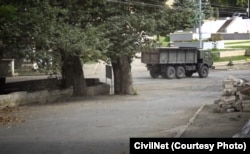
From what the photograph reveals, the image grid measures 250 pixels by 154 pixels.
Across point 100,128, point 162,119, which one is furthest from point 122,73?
point 100,128

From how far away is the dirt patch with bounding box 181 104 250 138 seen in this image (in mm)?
11650

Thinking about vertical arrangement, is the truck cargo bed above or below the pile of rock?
above

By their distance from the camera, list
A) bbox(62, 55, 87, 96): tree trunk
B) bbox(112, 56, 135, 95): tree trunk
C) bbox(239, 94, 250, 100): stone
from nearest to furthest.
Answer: bbox(239, 94, 250, 100): stone
bbox(62, 55, 87, 96): tree trunk
bbox(112, 56, 135, 95): tree trunk

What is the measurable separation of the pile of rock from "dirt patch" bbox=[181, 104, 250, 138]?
0.39 meters

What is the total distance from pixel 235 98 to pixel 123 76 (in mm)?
10647

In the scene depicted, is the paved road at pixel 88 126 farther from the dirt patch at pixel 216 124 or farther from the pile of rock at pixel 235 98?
the pile of rock at pixel 235 98

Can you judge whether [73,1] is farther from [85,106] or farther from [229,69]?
[229,69]

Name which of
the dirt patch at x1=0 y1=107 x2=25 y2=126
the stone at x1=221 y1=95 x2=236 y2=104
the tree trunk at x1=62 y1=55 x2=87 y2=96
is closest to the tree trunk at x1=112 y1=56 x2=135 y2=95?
the tree trunk at x1=62 y1=55 x2=87 y2=96

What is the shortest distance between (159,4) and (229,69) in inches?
1119

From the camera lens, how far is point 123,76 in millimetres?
26875

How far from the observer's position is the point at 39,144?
1111 cm

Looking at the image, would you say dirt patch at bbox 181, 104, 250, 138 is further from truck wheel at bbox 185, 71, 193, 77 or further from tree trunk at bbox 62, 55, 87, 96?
truck wheel at bbox 185, 71, 193, 77

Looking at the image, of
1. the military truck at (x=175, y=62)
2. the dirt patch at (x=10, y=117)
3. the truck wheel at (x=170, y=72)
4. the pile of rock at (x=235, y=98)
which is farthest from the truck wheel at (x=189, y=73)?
the pile of rock at (x=235, y=98)

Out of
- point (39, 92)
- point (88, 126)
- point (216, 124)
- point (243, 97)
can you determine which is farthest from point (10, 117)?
point (243, 97)
